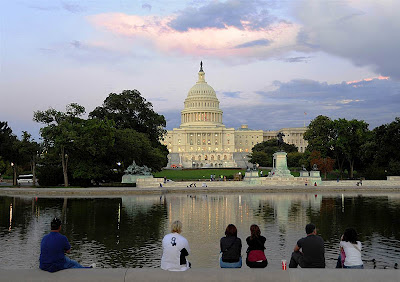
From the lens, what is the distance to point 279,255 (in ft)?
51.3

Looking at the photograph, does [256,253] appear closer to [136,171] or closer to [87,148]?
[87,148]

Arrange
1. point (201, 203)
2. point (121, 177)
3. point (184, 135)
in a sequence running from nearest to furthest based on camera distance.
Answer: point (201, 203), point (121, 177), point (184, 135)

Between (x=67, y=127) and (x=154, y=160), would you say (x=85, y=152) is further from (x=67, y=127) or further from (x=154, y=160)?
(x=154, y=160)

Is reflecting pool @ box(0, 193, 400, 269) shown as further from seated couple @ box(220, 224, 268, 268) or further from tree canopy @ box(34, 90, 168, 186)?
tree canopy @ box(34, 90, 168, 186)

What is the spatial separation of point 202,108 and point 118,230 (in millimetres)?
172312

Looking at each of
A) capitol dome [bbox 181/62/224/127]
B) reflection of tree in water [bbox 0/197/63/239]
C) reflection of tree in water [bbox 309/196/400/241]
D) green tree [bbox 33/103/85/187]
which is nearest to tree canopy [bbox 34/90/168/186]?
green tree [bbox 33/103/85/187]

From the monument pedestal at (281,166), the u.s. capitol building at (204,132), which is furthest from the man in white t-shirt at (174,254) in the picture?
the u.s. capitol building at (204,132)

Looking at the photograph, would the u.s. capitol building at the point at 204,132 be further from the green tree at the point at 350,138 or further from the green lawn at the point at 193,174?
the green tree at the point at 350,138

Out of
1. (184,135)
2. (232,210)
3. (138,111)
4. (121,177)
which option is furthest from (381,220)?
(184,135)

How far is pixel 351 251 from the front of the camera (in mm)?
9820

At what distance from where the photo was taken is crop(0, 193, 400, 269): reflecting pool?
15.5 m

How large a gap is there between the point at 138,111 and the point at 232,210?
43501mm

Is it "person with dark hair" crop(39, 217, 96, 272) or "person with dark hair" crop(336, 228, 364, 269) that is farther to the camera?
"person with dark hair" crop(336, 228, 364, 269)

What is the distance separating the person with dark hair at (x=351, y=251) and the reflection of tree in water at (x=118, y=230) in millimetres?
6647
